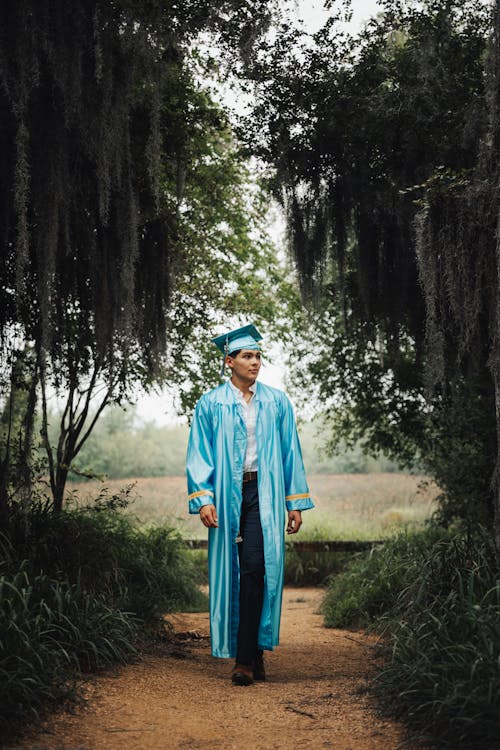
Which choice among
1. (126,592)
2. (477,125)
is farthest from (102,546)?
(477,125)

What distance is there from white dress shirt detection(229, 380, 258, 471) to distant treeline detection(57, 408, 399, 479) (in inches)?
898

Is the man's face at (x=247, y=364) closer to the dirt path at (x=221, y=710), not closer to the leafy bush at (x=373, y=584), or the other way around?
the dirt path at (x=221, y=710)

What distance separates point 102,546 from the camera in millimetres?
5547

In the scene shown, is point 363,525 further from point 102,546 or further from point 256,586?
point 256,586

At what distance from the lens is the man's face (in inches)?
182

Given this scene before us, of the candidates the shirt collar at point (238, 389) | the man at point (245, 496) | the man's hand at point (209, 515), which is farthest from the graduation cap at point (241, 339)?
the man's hand at point (209, 515)

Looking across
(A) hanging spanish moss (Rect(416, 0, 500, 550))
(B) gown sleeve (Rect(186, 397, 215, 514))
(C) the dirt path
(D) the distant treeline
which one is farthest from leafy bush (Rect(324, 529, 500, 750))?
(D) the distant treeline

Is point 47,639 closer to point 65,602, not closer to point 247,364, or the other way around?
point 65,602

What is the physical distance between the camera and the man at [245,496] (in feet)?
14.2

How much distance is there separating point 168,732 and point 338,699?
0.99m

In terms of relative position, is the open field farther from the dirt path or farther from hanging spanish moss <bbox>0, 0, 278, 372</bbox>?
the dirt path

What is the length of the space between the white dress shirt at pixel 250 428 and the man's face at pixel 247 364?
5.0 inches

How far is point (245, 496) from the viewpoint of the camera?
14.7 feet

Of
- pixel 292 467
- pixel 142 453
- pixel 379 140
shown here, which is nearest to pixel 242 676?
pixel 292 467
